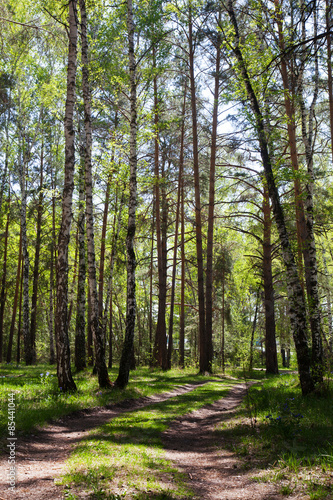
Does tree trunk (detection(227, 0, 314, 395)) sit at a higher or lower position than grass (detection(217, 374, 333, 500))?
higher

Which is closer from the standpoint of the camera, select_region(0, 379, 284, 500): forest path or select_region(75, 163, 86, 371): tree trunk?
select_region(0, 379, 284, 500): forest path


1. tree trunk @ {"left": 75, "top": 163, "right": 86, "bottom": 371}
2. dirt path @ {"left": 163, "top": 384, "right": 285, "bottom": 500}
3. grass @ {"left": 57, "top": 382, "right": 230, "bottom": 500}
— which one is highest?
tree trunk @ {"left": 75, "top": 163, "right": 86, "bottom": 371}

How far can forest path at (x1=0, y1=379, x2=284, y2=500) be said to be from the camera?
377 centimetres

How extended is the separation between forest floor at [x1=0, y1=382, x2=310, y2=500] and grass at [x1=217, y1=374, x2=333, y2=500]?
156 mm

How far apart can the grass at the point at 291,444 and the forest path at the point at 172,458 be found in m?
0.23

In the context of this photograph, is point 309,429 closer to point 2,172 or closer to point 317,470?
point 317,470

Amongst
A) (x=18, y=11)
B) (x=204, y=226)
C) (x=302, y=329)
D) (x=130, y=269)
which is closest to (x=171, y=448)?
(x=302, y=329)

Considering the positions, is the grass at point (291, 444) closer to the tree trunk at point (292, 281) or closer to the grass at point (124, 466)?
the tree trunk at point (292, 281)

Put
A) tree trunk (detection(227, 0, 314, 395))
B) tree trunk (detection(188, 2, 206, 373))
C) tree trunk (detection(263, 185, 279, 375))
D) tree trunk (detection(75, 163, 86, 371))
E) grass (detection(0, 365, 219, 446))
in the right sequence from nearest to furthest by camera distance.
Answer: grass (detection(0, 365, 219, 446)), tree trunk (detection(227, 0, 314, 395)), tree trunk (detection(75, 163, 86, 371)), tree trunk (detection(188, 2, 206, 373)), tree trunk (detection(263, 185, 279, 375))

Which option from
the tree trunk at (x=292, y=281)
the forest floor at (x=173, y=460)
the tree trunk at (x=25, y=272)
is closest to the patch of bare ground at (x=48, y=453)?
the forest floor at (x=173, y=460)

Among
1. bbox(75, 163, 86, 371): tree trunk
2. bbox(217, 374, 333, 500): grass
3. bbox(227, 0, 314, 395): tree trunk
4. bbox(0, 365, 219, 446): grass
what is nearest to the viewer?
bbox(217, 374, 333, 500): grass

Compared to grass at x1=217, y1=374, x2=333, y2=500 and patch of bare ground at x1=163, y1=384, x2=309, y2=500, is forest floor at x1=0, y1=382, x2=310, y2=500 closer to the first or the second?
patch of bare ground at x1=163, y1=384, x2=309, y2=500

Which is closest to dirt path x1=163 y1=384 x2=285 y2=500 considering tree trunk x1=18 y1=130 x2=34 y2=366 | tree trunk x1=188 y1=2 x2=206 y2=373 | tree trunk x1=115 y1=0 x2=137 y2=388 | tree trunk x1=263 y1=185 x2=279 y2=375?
tree trunk x1=115 y1=0 x2=137 y2=388

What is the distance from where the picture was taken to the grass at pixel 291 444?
3795mm
